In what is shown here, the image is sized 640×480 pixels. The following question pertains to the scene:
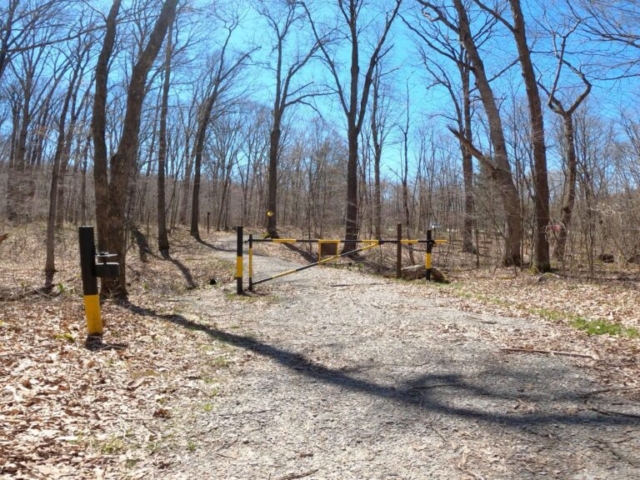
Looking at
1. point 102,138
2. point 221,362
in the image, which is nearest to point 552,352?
point 221,362

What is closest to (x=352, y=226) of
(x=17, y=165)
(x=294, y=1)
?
(x=294, y=1)

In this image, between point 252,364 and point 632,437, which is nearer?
point 632,437

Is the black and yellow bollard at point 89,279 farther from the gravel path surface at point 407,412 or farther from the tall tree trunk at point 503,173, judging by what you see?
the tall tree trunk at point 503,173

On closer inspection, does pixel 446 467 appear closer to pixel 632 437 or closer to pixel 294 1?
pixel 632 437

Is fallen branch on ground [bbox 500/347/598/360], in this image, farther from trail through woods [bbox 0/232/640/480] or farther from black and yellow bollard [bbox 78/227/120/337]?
black and yellow bollard [bbox 78/227/120/337]

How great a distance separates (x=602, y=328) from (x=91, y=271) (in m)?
6.14

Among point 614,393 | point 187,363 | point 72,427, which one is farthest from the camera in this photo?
point 187,363

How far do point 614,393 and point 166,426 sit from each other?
3315mm

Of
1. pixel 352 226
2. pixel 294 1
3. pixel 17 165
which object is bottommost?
pixel 352 226

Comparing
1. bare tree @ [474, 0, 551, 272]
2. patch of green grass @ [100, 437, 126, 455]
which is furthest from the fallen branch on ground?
bare tree @ [474, 0, 551, 272]

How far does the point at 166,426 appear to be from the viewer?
3.09 meters

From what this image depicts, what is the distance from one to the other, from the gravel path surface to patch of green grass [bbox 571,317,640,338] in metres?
0.60

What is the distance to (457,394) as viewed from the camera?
357 centimetres

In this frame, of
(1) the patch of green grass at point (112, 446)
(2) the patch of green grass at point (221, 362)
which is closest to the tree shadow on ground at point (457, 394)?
(2) the patch of green grass at point (221, 362)
